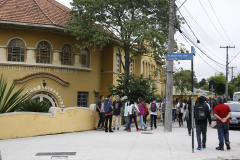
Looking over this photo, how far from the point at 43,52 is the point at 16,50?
176cm

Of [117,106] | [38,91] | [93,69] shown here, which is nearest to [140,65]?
[93,69]

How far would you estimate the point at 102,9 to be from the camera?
21266mm

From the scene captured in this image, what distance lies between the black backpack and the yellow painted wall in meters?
6.97

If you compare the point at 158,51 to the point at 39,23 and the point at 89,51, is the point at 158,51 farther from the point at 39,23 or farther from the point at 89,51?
the point at 39,23

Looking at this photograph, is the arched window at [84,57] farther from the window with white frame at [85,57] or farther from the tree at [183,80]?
the tree at [183,80]

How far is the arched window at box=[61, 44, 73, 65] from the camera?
22859mm

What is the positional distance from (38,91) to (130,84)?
631cm

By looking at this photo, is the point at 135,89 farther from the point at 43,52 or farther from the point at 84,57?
the point at 43,52

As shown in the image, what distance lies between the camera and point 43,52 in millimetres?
22031

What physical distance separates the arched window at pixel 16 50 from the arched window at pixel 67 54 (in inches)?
110

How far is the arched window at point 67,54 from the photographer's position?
22.9 meters

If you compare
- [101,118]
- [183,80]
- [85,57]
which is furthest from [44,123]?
[183,80]

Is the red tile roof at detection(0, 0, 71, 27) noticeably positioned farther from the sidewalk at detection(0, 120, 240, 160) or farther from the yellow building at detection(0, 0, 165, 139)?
the sidewalk at detection(0, 120, 240, 160)

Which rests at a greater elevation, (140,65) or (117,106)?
(140,65)
